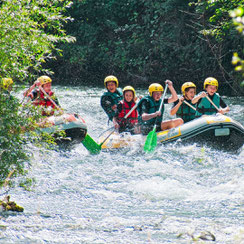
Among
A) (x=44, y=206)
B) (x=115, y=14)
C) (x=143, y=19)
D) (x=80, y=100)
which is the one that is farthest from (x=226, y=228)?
(x=115, y=14)

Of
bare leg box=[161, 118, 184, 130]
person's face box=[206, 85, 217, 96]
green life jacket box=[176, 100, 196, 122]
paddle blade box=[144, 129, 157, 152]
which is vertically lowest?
paddle blade box=[144, 129, 157, 152]

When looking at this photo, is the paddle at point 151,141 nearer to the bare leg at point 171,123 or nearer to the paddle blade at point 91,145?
the bare leg at point 171,123

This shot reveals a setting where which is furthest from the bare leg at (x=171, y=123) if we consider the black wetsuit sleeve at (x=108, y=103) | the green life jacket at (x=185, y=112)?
the black wetsuit sleeve at (x=108, y=103)

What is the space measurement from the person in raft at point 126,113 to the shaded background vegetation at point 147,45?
4605 millimetres

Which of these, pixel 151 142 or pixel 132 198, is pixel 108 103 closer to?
pixel 151 142

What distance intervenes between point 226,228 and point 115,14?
1566 cm

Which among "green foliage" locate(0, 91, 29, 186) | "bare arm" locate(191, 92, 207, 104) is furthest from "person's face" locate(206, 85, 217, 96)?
"green foliage" locate(0, 91, 29, 186)

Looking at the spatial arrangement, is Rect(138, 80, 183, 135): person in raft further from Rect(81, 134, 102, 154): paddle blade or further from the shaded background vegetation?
the shaded background vegetation

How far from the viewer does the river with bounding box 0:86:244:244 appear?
13.8ft

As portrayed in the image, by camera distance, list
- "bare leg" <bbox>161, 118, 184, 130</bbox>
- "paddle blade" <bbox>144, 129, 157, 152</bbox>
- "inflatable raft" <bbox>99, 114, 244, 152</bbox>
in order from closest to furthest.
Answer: "inflatable raft" <bbox>99, 114, 244, 152</bbox> → "paddle blade" <bbox>144, 129, 157, 152</bbox> → "bare leg" <bbox>161, 118, 184, 130</bbox>

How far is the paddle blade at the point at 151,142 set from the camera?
24.0 ft

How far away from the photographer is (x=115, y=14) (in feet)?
62.0

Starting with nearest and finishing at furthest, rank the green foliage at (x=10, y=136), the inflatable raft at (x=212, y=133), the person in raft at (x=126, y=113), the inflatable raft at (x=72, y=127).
Answer: the green foliage at (x=10, y=136), the inflatable raft at (x=212, y=133), the inflatable raft at (x=72, y=127), the person in raft at (x=126, y=113)

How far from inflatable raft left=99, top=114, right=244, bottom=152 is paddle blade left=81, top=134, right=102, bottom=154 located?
3.51ft
